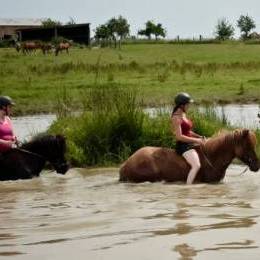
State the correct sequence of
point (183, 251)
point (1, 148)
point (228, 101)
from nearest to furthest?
point (183, 251), point (1, 148), point (228, 101)

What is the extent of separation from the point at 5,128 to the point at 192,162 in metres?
3.24

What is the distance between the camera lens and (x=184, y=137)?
1095 centimetres

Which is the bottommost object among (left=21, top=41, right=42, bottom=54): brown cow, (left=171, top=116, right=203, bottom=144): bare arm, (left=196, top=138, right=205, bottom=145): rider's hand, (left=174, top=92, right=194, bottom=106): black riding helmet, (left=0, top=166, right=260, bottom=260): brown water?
(left=0, top=166, right=260, bottom=260): brown water

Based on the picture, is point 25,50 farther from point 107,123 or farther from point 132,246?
point 132,246

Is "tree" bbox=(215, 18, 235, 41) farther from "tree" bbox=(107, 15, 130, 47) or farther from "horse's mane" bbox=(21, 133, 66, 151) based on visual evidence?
"horse's mane" bbox=(21, 133, 66, 151)

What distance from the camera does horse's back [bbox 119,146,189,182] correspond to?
1112cm

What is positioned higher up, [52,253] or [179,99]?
[179,99]

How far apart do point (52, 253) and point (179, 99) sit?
5.22 meters

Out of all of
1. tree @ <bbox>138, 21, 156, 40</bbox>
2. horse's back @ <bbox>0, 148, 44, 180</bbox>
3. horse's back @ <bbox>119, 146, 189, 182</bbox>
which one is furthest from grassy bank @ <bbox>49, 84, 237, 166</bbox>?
tree @ <bbox>138, 21, 156, 40</bbox>

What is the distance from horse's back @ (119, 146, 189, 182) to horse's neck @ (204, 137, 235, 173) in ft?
1.47

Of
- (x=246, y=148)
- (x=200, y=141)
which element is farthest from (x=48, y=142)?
(x=246, y=148)

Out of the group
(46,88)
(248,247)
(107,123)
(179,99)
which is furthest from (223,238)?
(46,88)

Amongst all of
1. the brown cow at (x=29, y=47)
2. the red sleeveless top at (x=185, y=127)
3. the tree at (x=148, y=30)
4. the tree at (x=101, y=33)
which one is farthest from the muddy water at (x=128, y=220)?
the tree at (x=148, y=30)

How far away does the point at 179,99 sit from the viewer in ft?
36.0
